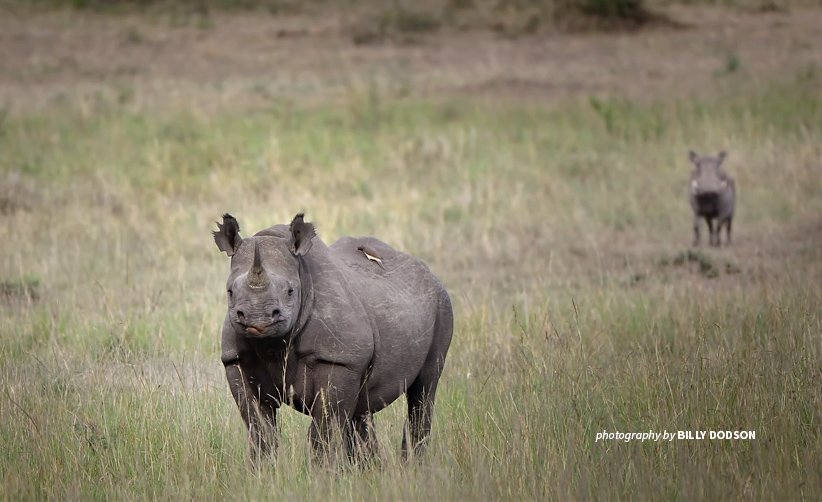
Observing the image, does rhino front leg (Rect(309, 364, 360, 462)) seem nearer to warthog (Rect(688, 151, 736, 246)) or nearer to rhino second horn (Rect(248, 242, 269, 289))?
rhino second horn (Rect(248, 242, 269, 289))

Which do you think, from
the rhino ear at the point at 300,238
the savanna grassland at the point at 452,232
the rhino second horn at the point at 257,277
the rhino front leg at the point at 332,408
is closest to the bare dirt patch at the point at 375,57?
the savanna grassland at the point at 452,232

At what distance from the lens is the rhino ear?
17.8 feet

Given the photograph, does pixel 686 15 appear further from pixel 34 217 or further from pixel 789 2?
pixel 34 217

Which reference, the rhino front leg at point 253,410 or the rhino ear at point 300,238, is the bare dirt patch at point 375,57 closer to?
the rhino ear at point 300,238

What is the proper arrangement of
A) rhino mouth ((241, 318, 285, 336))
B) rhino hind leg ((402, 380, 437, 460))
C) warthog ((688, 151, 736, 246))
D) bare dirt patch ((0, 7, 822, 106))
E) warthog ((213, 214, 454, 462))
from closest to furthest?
rhino mouth ((241, 318, 285, 336))
warthog ((213, 214, 454, 462))
rhino hind leg ((402, 380, 437, 460))
warthog ((688, 151, 736, 246))
bare dirt patch ((0, 7, 822, 106))

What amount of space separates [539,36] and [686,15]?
544 centimetres

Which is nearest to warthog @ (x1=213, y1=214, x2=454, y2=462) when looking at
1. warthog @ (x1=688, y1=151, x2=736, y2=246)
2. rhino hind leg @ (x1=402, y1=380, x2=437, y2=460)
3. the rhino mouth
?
the rhino mouth

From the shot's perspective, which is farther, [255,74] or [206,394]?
[255,74]

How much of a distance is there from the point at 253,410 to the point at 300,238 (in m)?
0.88

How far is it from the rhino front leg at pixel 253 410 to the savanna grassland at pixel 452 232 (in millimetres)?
117

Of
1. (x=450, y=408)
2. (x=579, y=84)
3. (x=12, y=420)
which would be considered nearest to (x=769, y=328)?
(x=450, y=408)

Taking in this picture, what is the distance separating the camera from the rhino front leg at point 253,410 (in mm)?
5422

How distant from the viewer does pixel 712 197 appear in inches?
563

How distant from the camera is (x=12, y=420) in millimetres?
6105
